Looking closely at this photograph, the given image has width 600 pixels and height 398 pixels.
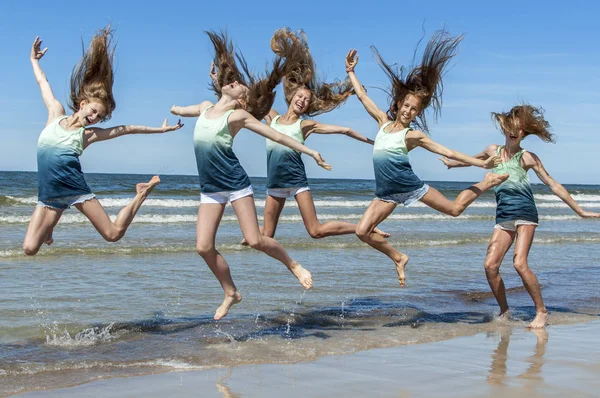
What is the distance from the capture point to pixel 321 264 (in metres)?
14.0

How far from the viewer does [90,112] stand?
25.2 ft

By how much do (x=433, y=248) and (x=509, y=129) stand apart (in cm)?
906

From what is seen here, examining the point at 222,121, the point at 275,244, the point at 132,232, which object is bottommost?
the point at 132,232

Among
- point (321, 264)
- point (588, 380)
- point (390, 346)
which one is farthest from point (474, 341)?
point (321, 264)

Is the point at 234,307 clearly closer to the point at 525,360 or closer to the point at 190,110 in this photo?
the point at 190,110

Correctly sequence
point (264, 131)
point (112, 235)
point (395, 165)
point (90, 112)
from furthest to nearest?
point (395, 165) → point (112, 235) → point (90, 112) → point (264, 131)

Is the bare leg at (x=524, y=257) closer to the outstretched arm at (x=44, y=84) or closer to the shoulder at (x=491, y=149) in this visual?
the shoulder at (x=491, y=149)

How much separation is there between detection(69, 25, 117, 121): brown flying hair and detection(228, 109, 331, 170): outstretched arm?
1471mm

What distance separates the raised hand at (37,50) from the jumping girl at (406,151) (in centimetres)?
384

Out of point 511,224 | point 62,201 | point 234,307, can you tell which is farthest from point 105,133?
point 511,224

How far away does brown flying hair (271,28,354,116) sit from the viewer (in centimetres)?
909

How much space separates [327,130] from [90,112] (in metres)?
2.90

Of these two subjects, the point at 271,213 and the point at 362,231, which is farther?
the point at 271,213

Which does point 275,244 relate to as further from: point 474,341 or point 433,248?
point 433,248
